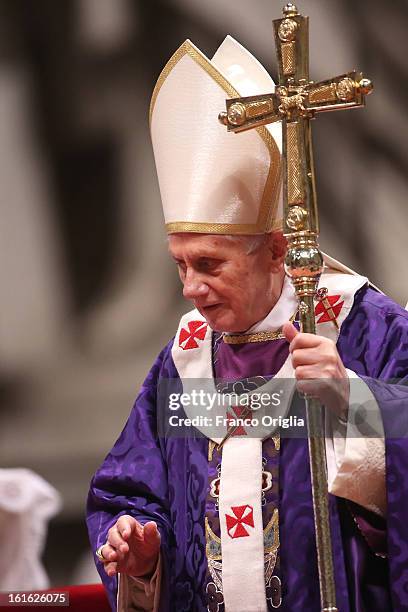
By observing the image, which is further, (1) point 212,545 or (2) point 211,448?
(2) point 211,448

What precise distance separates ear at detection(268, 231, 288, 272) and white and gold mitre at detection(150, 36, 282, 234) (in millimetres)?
28

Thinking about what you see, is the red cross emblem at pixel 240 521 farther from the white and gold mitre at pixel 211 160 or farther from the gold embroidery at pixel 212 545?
the white and gold mitre at pixel 211 160

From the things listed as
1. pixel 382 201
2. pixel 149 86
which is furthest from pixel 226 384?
pixel 149 86

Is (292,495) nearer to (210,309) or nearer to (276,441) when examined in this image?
(276,441)

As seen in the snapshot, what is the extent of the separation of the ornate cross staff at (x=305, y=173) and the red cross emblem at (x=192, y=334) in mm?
876

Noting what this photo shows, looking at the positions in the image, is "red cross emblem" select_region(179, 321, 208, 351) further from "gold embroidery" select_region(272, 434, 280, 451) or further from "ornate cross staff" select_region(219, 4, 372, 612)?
"ornate cross staff" select_region(219, 4, 372, 612)

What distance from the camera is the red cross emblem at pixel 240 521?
3.62 meters

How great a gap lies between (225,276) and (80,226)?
5.98 ft

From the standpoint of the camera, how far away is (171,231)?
3734mm

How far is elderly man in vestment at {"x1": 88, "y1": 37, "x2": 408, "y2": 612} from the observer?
11.6ft

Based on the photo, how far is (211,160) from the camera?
373 centimetres

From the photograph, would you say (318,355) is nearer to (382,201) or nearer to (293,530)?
(293,530)

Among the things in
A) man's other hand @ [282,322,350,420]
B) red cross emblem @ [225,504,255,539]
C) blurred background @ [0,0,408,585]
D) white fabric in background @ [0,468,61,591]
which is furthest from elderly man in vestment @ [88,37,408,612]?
blurred background @ [0,0,408,585]

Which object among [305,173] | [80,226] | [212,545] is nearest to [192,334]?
[212,545]
